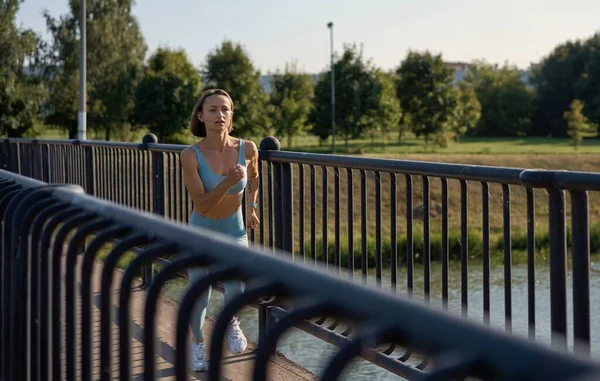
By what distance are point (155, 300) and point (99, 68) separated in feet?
200

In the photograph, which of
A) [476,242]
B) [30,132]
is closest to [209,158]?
[476,242]

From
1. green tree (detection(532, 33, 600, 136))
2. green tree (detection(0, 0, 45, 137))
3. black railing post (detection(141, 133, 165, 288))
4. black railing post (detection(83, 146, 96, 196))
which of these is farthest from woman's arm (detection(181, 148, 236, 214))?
green tree (detection(532, 33, 600, 136))

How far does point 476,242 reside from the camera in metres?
23.7

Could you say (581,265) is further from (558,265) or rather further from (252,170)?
(252,170)

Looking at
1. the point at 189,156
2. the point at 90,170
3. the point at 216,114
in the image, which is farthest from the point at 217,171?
the point at 90,170

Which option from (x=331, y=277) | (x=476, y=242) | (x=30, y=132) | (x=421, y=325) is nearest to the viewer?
(x=421, y=325)

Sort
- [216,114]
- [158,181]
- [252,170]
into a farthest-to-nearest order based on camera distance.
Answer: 1. [158,181]
2. [252,170]
3. [216,114]

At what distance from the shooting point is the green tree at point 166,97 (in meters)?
61.4

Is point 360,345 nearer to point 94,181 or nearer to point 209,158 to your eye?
point 209,158

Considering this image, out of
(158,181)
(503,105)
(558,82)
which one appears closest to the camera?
(158,181)

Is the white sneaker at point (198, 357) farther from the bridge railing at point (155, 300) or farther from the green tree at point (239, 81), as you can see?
the green tree at point (239, 81)

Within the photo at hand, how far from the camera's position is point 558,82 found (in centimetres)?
9575

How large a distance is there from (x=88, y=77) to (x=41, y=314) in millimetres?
60376

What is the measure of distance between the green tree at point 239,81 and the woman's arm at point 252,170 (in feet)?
182
